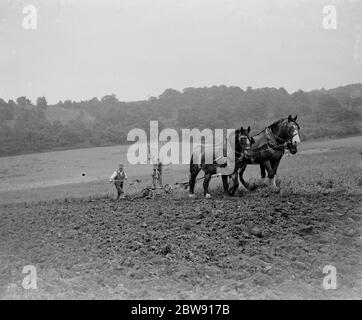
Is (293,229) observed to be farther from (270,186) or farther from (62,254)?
(62,254)

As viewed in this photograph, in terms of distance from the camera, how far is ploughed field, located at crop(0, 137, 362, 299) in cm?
588

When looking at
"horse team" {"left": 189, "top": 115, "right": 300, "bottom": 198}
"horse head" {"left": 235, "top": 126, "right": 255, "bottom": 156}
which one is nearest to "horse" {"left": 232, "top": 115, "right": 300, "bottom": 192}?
"horse team" {"left": 189, "top": 115, "right": 300, "bottom": 198}

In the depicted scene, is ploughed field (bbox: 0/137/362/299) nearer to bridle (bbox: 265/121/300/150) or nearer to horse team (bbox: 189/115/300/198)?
horse team (bbox: 189/115/300/198)

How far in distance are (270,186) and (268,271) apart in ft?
17.7

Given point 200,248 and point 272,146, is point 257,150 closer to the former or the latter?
point 272,146

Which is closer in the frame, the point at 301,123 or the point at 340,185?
the point at 340,185

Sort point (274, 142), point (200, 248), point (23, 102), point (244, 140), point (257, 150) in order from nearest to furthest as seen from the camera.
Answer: point (200, 248) < point (244, 140) < point (274, 142) < point (257, 150) < point (23, 102)

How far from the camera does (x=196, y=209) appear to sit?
31.2 feet

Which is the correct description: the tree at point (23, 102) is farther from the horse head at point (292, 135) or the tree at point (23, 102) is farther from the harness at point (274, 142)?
the horse head at point (292, 135)

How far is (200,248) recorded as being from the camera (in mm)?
7043

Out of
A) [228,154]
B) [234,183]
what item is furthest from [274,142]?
[234,183]

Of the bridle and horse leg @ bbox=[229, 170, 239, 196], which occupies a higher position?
the bridle

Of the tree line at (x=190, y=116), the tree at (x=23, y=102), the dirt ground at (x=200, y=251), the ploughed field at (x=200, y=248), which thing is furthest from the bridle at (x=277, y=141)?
the tree at (x=23, y=102)
